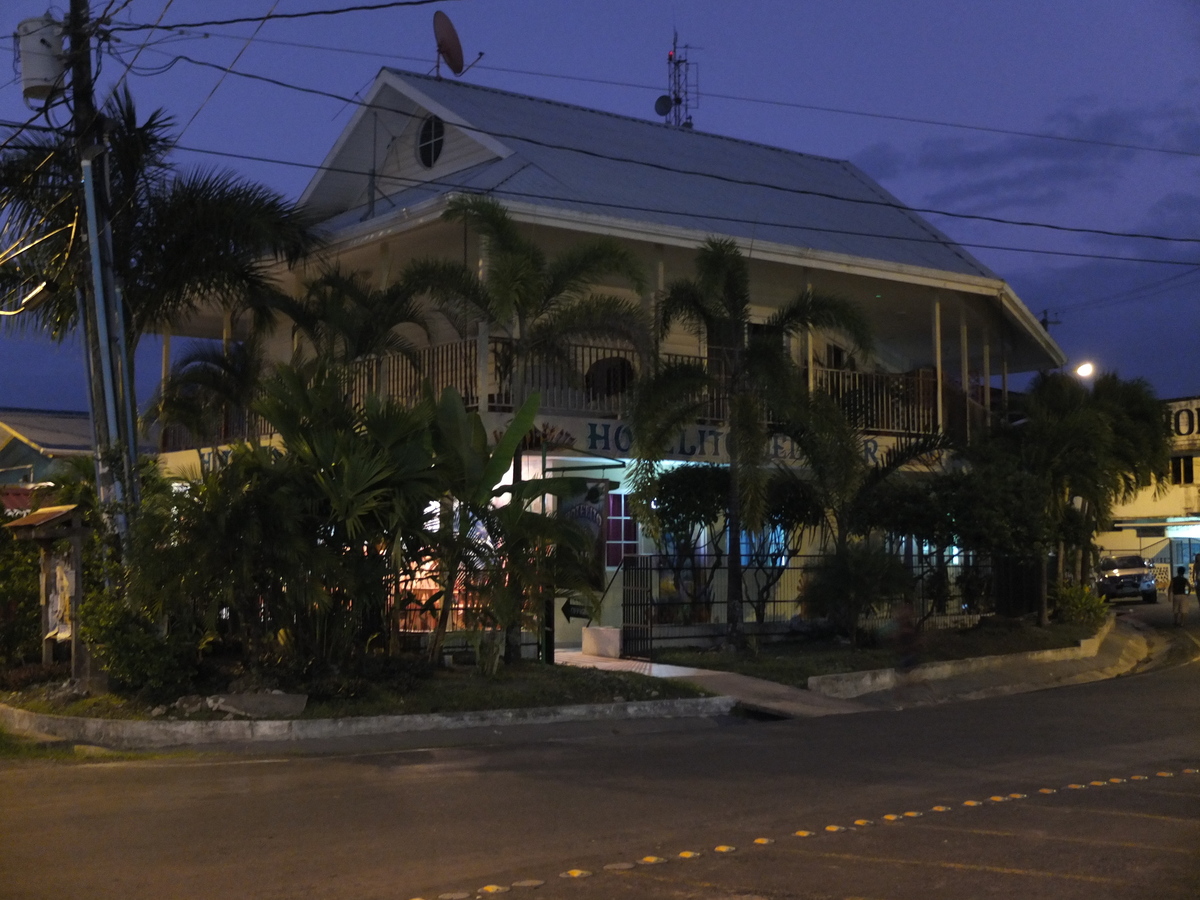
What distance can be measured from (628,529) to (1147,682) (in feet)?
27.8

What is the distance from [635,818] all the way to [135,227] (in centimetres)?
968

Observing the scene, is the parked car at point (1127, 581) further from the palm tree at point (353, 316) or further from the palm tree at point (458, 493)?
the palm tree at point (458, 493)

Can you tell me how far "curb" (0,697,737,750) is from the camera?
1158 cm

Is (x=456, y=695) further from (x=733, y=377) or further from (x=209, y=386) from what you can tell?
(x=209, y=386)

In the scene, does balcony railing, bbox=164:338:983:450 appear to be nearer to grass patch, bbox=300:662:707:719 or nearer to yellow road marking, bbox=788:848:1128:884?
grass patch, bbox=300:662:707:719

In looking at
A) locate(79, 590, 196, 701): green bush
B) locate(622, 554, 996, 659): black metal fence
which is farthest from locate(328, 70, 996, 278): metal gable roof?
locate(79, 590, 196, 701): green bush

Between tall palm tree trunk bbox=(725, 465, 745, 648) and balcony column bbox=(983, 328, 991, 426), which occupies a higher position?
balcony column bbox=(983, 328, 991, 426)

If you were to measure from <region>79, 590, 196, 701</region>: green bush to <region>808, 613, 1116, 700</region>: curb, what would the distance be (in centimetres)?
759

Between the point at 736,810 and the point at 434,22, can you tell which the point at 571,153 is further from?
the point at 736,810

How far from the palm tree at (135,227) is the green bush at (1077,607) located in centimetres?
1675

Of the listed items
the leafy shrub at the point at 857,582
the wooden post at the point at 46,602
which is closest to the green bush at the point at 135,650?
the wooden post at the point at 46,602

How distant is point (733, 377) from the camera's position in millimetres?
16984

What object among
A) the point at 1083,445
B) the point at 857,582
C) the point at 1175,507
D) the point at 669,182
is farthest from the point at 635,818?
the point at 1175,507

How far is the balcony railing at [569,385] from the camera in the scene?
1739 cm
